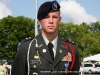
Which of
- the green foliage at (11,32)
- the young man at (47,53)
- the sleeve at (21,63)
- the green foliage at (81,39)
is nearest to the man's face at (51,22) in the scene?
the young man at (47,53)

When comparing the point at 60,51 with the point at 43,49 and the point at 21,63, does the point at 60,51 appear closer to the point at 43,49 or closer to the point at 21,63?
the point at 43,49

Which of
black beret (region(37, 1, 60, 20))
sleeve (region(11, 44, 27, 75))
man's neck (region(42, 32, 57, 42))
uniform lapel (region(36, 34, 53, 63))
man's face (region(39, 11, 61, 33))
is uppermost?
black beret (region(37, 1, 60, 20))

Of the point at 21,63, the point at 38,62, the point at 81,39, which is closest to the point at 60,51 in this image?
the point at 38,62

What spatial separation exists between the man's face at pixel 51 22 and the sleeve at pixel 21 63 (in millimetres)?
266

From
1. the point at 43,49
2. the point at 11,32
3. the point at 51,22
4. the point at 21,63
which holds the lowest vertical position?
the point at 11,32

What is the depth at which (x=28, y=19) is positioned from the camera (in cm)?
5934

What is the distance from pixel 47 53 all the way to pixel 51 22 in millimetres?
291

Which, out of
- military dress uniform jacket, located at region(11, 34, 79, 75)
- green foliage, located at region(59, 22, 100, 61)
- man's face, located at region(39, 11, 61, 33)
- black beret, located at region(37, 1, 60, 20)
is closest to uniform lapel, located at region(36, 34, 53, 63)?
military dress uniform jacket, located at region(11, 34, 79, 75)

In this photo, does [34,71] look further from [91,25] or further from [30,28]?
[91,25]

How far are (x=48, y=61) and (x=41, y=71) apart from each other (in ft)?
0.37

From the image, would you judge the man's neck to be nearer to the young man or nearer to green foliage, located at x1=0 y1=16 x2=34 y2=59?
the young man

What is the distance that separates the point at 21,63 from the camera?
282 centimetres

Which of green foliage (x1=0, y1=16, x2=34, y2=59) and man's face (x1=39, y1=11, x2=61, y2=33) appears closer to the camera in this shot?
man's face (x1=39, y1=11, x2=61, y2=33)

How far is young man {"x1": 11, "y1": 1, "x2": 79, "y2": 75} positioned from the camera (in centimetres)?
283
